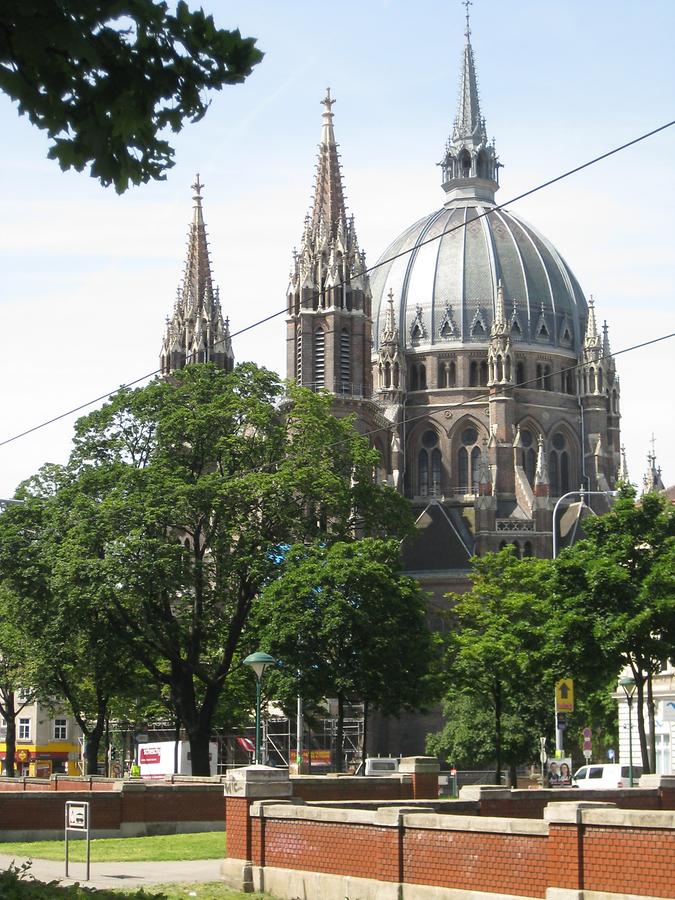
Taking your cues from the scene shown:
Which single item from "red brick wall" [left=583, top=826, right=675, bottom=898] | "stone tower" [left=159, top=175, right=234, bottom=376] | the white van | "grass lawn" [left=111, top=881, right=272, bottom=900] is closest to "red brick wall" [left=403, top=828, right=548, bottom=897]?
"red brick wall" [left=583, top=826, right=675, bottom=898]

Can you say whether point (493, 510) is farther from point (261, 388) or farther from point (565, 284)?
point (261, 388)

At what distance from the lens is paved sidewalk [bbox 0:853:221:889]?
23516 millimetres

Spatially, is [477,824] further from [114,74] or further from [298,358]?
[298,358]

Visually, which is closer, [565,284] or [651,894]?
[651,894]

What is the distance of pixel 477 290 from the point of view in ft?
371

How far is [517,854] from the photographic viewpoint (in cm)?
1903

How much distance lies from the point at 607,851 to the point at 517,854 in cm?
147

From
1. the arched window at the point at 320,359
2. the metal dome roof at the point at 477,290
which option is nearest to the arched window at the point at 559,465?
the metal dome roof at the point at 477,290

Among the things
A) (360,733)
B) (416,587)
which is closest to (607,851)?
(416,587)

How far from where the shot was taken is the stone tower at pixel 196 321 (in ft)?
332

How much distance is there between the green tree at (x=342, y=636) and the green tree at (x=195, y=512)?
2325 millimetres

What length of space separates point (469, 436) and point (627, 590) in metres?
70.5

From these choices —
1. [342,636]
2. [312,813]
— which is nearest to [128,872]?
[312,813]

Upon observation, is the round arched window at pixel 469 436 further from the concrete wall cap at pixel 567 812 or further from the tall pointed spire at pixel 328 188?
the concrete wall cap at pixel 567 812
